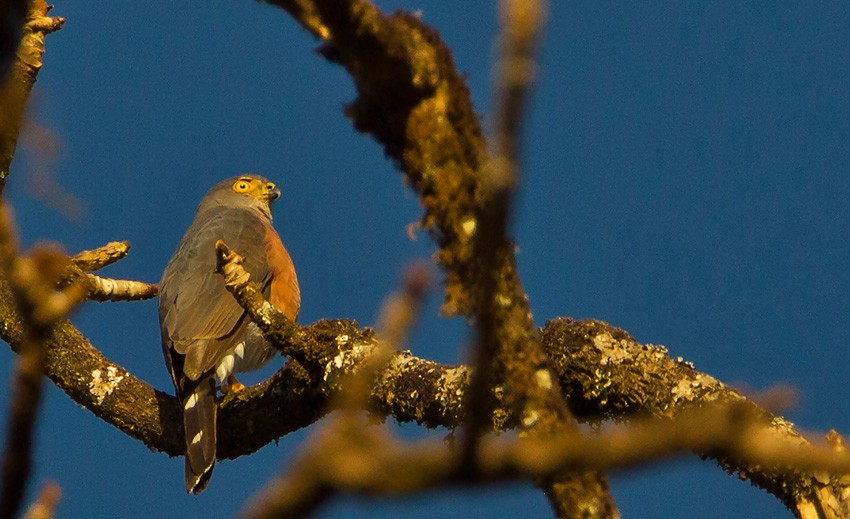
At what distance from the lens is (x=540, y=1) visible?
1141 mm

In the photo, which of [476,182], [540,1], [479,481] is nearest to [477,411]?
[479,481]

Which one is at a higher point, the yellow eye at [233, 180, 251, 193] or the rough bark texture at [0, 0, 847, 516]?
the yellow eye at [233, 180, 251, 193]

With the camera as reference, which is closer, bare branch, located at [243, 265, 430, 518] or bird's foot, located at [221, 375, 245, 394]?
bare branch, located at [243, 265, 430, 518]

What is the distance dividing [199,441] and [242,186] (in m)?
4.05

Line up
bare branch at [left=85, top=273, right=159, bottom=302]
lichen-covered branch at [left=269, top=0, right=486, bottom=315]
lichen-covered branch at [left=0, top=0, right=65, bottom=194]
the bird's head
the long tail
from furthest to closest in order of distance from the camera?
1. the bird's head
2. bare branch at [left=85, top=273, right=159, bottom=302]
3. the long tail
4. lichen-covered branch at [left=0, top=0, right=65, bottom=194]
5. lichen-covered branch at [left=269, top=0, right=486, bottom=315]

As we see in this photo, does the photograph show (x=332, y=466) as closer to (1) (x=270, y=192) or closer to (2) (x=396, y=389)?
(2) (x=396, y=389)

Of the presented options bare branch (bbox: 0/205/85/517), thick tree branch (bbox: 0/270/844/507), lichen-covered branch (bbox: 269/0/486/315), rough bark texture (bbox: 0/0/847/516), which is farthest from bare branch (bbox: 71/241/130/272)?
bare branch (bbox: 0/205/85/517)

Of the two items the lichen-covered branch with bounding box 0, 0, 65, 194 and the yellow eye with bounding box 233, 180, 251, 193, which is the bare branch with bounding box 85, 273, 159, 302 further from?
the yellow eye with bounding box 233, 180, 251, 193

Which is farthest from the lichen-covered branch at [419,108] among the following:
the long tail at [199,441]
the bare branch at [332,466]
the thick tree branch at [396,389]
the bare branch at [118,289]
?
the bare branch at [118,289]

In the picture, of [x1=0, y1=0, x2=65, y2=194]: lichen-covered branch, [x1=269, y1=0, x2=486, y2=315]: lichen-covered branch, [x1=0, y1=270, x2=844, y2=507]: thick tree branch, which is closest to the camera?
[x1=269, y1=0, x2=486, y2=315]: lichen-covered branch

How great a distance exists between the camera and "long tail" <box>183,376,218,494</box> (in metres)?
5.27

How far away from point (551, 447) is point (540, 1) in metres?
0.57

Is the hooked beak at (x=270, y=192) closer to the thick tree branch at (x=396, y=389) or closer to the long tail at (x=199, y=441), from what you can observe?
the thick tree branch at (x=396, y=389)

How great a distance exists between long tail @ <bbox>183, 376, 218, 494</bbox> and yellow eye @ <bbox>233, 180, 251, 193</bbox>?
3789mm
